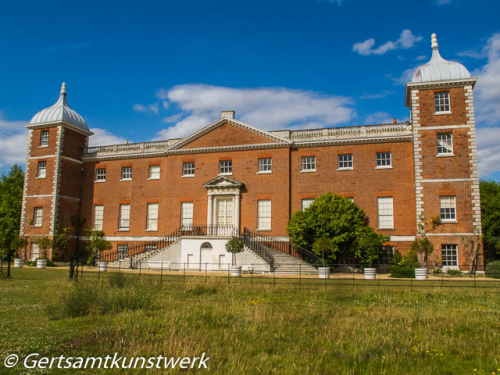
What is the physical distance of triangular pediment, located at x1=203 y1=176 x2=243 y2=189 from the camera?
101 feet

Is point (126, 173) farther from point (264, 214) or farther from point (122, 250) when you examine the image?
point (264, 214)

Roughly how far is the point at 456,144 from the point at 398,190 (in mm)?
4576

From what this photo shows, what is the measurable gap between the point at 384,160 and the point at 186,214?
15105mm

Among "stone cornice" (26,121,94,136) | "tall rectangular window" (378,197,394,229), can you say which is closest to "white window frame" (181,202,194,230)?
"stone cornice" (26,121,94,136)

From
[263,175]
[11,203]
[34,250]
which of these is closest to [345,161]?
[263,175]

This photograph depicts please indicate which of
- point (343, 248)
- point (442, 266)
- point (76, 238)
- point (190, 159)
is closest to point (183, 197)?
point (190, 159)

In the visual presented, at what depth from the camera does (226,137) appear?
32.1 meters

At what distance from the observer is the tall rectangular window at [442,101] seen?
2700 cm

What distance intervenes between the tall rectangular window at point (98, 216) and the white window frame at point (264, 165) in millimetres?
14279

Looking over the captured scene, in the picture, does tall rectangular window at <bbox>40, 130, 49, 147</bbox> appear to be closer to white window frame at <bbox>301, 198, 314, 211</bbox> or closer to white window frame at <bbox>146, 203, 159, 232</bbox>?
white window frame at <bbox>146, 203, 159, 232</bbox>

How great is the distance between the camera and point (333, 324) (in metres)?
9.46

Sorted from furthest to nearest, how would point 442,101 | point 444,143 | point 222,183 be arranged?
1. point 222,183
2. point 442,101
3. point 444,143

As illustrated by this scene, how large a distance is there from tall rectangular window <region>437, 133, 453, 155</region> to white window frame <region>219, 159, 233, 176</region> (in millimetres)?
14481

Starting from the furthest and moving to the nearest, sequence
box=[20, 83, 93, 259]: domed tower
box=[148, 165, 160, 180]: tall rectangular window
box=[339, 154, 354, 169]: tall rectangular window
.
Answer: box=[148, 165, 160, 180]: tall rectangular window → box=[20, 83, 93, 259]: domed tower → box=[339, 154, 354, 169]: tall rectangular window
